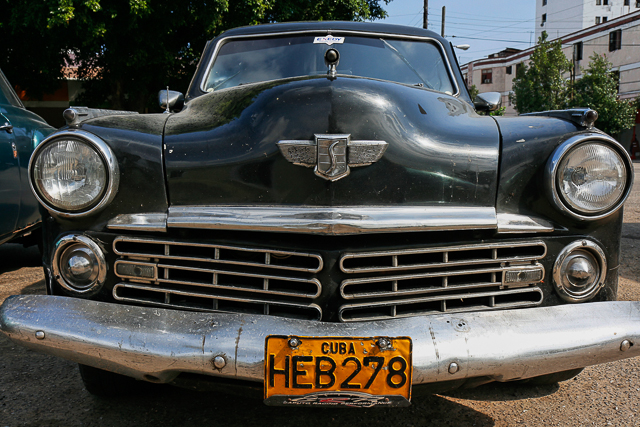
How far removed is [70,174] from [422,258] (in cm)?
124

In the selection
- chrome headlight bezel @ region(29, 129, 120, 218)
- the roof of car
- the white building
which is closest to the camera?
chrome headlight bezel @ region(29, 129, 120, 218)

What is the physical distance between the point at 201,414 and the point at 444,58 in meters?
2.47

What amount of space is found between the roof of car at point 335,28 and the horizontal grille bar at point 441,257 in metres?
1.90

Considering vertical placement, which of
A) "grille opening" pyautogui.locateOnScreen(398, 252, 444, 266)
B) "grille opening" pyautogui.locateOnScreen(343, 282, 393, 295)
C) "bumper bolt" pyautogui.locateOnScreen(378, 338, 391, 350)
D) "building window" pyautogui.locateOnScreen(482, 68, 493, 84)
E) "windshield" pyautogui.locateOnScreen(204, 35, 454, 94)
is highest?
"building window" pyautogui.locateOnScreen(482, 68, 493, 84)

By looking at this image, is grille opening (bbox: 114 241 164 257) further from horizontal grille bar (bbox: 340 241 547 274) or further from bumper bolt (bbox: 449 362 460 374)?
bumper bolt (bbox: 449 362 460 374)

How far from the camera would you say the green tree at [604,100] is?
27000 mm

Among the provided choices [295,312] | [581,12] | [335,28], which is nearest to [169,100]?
[335,28]

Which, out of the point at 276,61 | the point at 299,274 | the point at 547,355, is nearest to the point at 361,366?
the point at 299,274

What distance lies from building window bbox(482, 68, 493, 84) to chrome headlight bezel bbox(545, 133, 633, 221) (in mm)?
48696

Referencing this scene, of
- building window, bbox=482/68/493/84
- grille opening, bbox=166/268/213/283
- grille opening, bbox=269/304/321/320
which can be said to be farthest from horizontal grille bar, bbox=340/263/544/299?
building window, bbox=482/68/493/84

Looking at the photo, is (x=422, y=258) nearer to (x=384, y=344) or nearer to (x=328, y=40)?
(x=384, y=344)

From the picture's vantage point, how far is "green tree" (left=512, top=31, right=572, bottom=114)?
95.1ft

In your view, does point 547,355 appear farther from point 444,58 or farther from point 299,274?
point 444,58

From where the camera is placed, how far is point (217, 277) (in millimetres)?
1745
